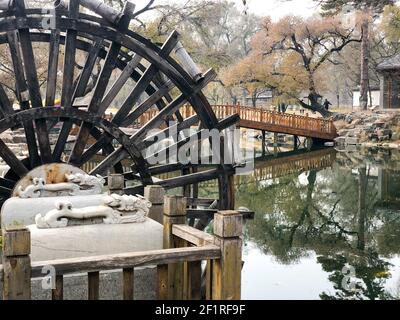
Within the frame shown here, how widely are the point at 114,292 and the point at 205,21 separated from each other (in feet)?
71.6

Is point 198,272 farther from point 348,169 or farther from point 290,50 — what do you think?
point 290,50

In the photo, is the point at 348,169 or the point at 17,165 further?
the point at 348,169

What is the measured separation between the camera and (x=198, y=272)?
178 inches

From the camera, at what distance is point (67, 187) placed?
7086 millimetres

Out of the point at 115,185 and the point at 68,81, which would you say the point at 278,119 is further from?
the point at 115,185

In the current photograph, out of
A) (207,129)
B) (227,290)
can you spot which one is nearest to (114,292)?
(227,290)

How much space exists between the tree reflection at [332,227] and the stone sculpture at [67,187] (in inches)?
158

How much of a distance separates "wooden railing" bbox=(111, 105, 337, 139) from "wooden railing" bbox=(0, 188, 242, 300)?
22.2m

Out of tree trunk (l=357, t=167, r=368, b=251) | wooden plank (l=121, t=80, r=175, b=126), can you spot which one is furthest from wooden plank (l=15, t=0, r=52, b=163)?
tree trunk (l=357, t=167, r=368, b=251)

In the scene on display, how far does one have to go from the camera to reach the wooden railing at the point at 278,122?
27.9 metres

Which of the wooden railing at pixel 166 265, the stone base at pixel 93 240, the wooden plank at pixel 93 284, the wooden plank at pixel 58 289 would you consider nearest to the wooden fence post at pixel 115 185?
the stone base at pixel 93 240

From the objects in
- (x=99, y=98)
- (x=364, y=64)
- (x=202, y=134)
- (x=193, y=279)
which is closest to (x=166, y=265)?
(x=193, y=279)

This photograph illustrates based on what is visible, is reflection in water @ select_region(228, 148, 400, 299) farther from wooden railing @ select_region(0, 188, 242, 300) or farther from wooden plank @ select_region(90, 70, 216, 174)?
wooden railing @ select_region(0, 188, 242, 300)

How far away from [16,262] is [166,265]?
4.04 feet
